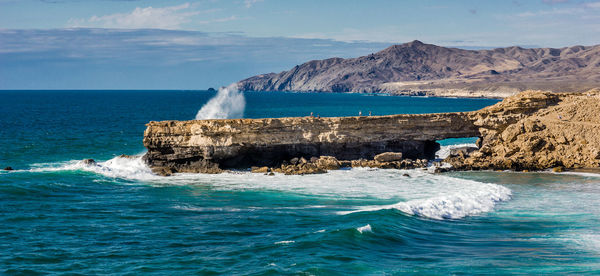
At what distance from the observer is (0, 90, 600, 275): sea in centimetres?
1520

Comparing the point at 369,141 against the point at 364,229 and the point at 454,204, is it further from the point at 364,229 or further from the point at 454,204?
the point at 364,229

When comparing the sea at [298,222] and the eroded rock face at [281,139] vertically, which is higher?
the eroded rock face at [281,139]

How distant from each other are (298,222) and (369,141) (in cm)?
1561

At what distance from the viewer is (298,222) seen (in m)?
20.0

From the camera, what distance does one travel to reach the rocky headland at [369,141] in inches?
1291

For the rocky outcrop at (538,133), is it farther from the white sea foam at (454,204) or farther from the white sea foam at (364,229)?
the white sea foam at (364,229)

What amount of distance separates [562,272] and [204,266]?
363 inches

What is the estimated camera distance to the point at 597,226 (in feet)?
63.8

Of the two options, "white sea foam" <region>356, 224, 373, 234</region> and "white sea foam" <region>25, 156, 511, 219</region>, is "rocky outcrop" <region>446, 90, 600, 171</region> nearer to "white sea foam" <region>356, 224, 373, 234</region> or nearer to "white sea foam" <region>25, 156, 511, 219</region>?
"white sea foam" <region>25, 156, 511, 219</region>

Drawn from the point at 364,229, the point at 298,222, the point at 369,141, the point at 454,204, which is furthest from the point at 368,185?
the point at 364,229

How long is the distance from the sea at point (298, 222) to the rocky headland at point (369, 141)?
1.57 meters

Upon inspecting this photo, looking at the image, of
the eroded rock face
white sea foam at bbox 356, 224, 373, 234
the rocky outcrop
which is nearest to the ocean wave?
white sea foam at bbox 356, 224, 373, 234

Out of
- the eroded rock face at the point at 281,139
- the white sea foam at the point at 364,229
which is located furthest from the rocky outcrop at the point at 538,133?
the white sea foam at the point at 364,229

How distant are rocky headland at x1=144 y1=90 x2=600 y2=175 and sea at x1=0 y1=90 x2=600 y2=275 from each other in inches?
61.7
